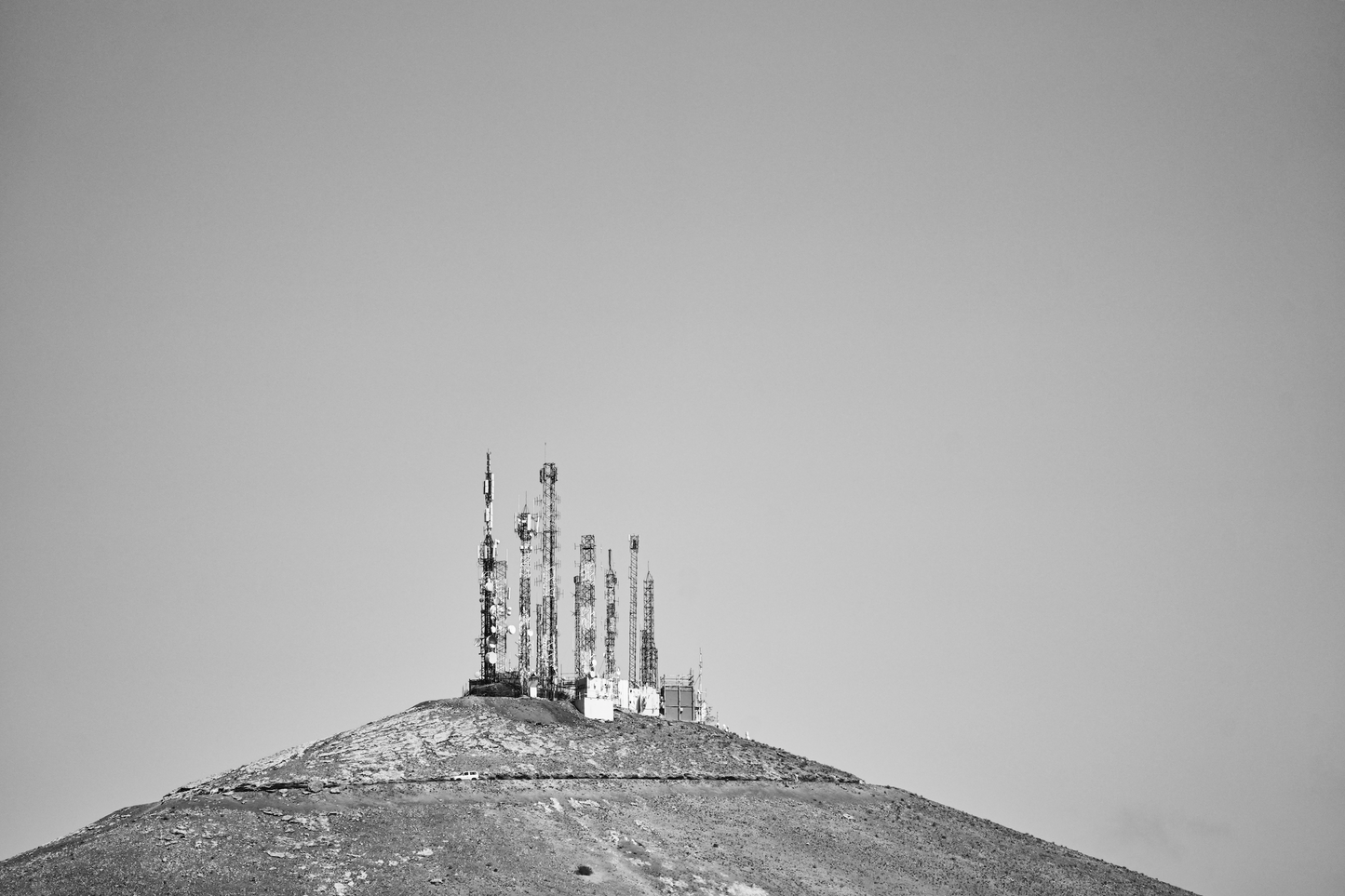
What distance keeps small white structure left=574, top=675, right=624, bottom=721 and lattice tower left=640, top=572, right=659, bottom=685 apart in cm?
3289

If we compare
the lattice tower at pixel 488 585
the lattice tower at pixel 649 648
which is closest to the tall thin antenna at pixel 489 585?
the lattice tower at pixel 488 585

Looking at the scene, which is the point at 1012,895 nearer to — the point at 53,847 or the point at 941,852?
the point at 941,852

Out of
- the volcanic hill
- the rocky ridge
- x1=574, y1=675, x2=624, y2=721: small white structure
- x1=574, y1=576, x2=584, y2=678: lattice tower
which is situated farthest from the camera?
x1=574, y1=576, x2=584, y2=678: lattice tower

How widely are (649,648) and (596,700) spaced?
3608 cm

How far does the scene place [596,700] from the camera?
12144cm

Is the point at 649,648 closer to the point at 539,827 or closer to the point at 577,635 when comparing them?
the point at 577,635

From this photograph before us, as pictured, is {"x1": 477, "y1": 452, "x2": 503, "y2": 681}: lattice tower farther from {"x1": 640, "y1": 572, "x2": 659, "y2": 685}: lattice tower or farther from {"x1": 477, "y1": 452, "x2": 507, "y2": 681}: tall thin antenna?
{"x1": 640, "y1": 572, "x2": 659, "y2": 685}: lattice tower

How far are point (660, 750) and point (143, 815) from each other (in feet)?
120

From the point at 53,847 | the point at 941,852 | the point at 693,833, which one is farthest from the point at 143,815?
the point at 941,852

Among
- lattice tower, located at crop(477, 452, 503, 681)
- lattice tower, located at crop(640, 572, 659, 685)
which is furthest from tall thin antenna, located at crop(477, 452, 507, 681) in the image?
lattice tower, located at crop(640, 572, 659, 685)

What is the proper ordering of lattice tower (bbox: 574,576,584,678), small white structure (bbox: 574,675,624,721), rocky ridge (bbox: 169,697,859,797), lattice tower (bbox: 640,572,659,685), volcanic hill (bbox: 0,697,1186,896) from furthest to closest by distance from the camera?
lattice tower (bbox: 640,572,659,685) → lattice tower (bbox: 574,576,584,678) → small white structure (bbox: 574,675,624,721) → rocky ridge (bbox: 169,697,859,797) → volcanic hill (bbox: 0,697,1186,896)

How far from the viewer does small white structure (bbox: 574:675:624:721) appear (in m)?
121

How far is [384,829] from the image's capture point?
93438 millimetres

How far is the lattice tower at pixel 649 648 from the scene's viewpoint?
15675 cm
